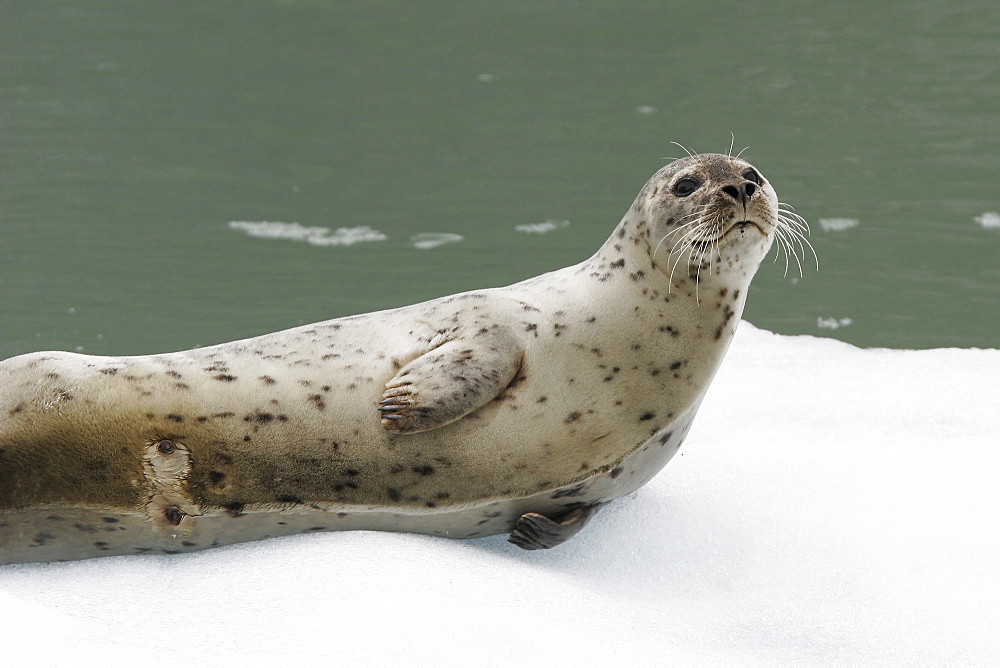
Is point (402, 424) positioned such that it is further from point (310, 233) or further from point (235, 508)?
point (310, 233)

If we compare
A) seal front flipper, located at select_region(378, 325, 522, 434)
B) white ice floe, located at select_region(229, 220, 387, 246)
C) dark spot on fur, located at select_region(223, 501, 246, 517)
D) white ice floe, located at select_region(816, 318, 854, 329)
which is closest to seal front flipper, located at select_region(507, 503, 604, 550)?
seal front flipper, located at select_region(378, 325, 522, 434)

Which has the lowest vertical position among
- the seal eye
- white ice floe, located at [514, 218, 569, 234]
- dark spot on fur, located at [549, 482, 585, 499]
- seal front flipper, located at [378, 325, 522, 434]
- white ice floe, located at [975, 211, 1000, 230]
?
dark spot on fur, located at [549, 482, 585, 499]

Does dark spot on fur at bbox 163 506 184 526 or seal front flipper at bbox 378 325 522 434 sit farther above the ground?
seal front flipper at bbox 378 325 522 434

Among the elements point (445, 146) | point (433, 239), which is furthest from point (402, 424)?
point (445, 146)

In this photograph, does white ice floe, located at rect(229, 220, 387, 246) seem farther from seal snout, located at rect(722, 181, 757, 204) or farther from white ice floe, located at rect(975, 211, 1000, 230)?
seal snout, located at rect(722, 181, 757, 204)

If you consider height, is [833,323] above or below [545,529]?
below

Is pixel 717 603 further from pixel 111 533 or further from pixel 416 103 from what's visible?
pixel 416 103

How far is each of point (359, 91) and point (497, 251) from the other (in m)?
2.19

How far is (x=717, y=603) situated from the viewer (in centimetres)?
293

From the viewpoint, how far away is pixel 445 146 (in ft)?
24.0

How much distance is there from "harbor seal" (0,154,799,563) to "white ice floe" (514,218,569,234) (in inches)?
135

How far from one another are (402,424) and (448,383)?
0.56 feet

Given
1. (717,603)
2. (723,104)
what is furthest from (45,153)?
(717,603)

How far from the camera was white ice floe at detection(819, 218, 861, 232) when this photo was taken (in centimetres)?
651
